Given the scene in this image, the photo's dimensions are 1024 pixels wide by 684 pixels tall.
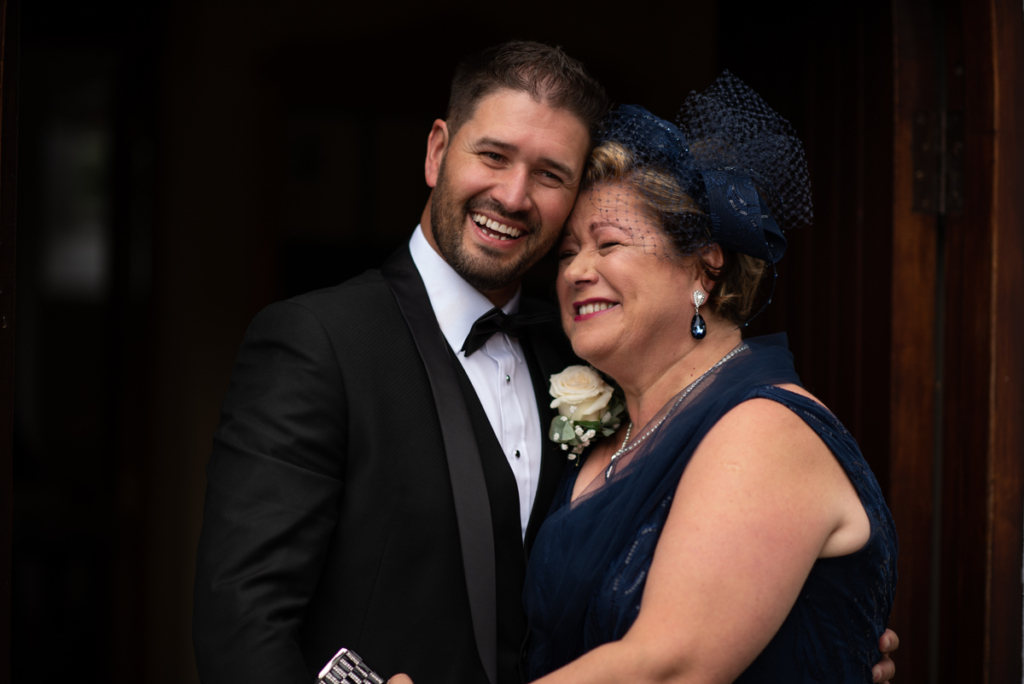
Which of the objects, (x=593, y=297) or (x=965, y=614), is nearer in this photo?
(x=593, y=297)

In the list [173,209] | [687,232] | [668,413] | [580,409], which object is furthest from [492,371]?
[173,209]

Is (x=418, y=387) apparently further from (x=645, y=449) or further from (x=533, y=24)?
(x=533, y=24)

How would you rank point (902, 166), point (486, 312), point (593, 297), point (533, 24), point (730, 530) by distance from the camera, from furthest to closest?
1. point (533, 24)
2. point (902, 166)
3. point (486, 312)
4. point (593, 297)
5. point (730, 530)

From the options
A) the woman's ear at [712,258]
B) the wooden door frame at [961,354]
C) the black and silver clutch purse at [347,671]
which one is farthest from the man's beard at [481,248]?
the wooden door frame at [961,354]

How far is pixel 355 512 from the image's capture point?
175 cm

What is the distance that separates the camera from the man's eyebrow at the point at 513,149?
6.67 ft

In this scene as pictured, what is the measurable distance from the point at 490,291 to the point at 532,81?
0.54 m

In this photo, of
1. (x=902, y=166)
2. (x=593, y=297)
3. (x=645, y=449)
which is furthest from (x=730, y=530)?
(x=902, y=166)

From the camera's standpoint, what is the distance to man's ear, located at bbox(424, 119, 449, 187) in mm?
2207

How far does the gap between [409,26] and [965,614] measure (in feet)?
13.2

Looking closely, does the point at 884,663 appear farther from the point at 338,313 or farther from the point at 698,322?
the point at 338,313

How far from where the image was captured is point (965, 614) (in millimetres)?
2154

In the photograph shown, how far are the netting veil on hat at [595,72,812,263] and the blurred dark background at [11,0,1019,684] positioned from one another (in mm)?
1671

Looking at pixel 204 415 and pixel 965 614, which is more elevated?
pixel 965 614
